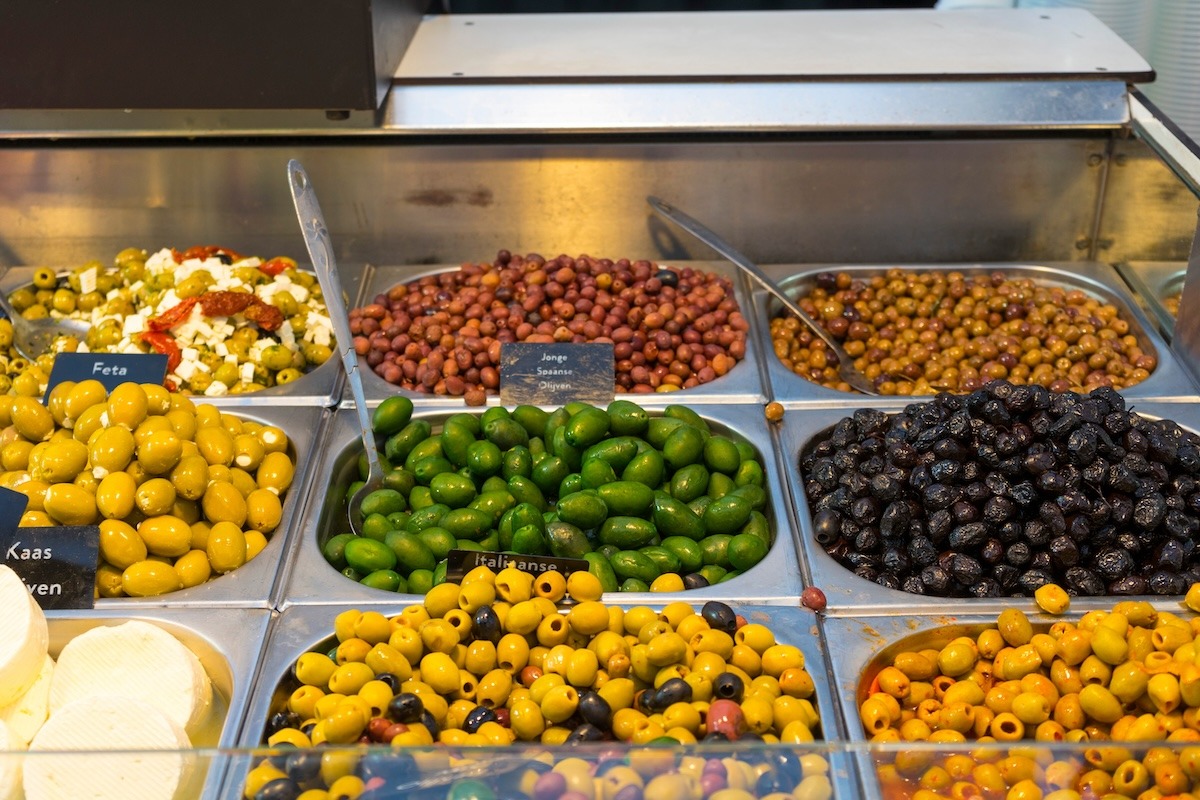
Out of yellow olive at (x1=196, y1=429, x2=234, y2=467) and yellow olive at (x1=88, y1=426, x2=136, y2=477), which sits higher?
yellow olive at (x1=88, y1=426, x2=136, y2=477)

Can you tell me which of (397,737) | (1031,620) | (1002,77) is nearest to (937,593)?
(1031,620)

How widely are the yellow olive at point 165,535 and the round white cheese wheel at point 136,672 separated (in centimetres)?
21

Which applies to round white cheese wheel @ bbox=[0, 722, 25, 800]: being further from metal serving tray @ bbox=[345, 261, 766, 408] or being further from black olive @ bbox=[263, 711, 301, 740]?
metal serving tray @ bbox=[345, 261, 766, 408]

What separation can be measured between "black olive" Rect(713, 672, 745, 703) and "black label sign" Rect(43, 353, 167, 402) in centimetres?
133

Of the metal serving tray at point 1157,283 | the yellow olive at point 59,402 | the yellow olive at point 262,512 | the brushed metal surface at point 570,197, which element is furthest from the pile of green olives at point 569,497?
the metal serving tray at point 1157,283

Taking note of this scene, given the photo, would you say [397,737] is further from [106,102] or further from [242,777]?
[106,102]

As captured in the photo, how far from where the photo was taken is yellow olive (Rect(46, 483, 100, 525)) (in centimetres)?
195

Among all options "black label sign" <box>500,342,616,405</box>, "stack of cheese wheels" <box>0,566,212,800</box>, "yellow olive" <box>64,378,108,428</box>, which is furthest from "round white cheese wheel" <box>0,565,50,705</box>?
"black label sign" <box>500,342,616,405</box>

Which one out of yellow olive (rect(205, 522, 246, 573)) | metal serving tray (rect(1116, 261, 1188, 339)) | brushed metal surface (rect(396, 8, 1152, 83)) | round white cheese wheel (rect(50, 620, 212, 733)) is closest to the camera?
round white cheese wheel (rect(50, 620, 212, 733))

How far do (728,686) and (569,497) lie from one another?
51 centimetres

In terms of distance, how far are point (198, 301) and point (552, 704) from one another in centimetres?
140

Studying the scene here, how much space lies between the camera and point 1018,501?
198 centimetres

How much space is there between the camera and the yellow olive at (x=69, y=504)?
1954 mm

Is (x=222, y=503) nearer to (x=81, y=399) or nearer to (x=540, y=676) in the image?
(x=81, y=399)
